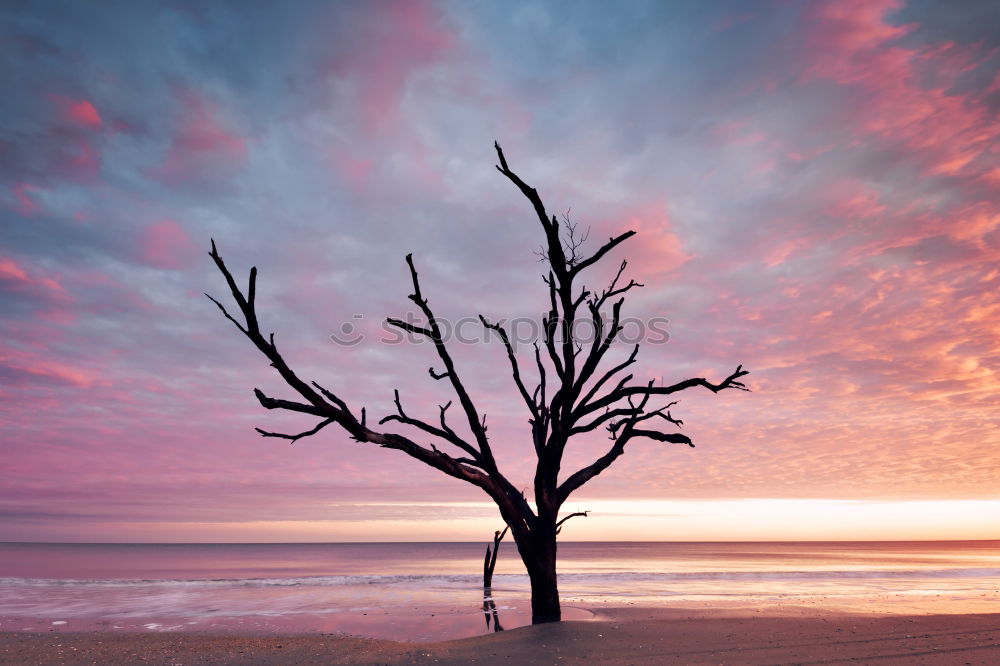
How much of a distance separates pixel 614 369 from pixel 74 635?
14344 millimetres

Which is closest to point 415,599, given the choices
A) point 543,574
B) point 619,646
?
point 543,574

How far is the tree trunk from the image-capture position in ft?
41.4

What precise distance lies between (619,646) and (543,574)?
→ 233cm

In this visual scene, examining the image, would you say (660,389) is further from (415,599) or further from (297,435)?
(415,599)

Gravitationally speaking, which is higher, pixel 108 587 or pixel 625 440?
pixel 625 440

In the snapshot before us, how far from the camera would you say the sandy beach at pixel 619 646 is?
9.84m

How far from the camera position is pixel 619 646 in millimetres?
10719

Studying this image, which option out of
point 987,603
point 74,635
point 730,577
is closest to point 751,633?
point 987,603

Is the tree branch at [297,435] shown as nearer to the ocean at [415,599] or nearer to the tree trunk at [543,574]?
the tree trunk at [543,574]

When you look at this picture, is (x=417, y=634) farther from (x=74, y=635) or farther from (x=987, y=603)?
(x=987, y=603)

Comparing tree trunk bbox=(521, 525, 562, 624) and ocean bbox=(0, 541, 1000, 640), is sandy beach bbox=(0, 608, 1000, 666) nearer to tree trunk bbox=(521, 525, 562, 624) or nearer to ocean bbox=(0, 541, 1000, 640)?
tree trunk bbox=(521, 525, 562, 624)

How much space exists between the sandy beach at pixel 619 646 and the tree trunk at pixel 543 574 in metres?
0.46

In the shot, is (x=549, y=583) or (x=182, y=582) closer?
(x=549, y=583)

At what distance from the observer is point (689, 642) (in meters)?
11.2
